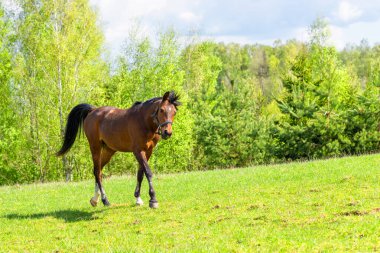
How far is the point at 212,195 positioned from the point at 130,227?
162 inches

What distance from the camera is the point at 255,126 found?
35.1 m

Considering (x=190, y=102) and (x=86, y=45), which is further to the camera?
(x=190, y=102)

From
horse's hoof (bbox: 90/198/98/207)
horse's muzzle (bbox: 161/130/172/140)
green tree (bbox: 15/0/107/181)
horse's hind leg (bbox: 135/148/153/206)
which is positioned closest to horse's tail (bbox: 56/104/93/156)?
horse's hoof (bbox: 90/198/98/207)

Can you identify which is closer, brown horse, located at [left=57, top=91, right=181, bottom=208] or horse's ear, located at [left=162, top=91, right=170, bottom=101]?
horse's ear, located at [left=162, top=91, right=170, bottom=101]

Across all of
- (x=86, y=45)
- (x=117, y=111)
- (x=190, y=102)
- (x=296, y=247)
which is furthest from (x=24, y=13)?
(x=296, y=247)

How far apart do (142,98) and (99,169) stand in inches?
1072

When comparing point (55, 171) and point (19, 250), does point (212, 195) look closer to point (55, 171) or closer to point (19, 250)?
point (19, 250)

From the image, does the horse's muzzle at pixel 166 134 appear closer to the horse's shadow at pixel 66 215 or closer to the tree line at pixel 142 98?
the horse's shadow at pixel 66 215

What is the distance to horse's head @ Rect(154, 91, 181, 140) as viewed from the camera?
426 inches

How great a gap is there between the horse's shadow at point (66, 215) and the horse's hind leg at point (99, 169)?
2.40ft

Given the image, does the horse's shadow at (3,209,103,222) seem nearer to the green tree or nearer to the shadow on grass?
the shadow on grass

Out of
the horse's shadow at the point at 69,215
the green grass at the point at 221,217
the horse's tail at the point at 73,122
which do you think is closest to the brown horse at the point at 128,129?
the horse's tail at the point at 73,122

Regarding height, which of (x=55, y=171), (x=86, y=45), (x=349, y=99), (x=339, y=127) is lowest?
(x=55, y=171)

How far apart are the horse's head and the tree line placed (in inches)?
778
